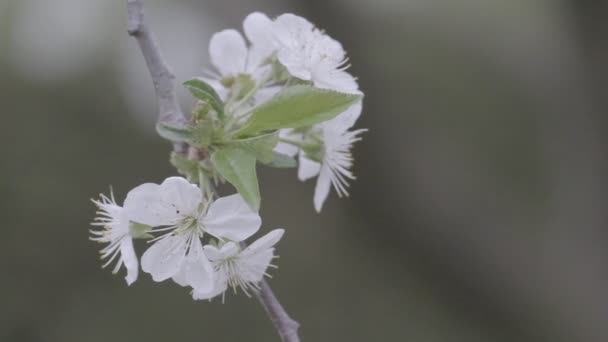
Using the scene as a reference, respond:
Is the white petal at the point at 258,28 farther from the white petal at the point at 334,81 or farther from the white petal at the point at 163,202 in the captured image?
the white petal at the point at 163,202

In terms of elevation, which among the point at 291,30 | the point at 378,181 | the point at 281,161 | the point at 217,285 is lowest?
the point at 378,181

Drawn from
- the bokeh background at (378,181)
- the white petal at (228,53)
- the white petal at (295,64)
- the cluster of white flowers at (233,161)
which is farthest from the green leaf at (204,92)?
the bokeh background at (378,181)

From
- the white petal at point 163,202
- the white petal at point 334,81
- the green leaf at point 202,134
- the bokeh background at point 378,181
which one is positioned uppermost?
the white petal at point 334,81

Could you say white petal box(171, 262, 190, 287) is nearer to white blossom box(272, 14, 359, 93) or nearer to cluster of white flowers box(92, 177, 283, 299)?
cluster of white flowers box(92, 177, 283, 299)

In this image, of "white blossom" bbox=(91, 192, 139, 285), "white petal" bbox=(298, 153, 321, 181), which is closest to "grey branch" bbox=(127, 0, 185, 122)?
"white blossom" bbox=(91, 192, 139, 285)

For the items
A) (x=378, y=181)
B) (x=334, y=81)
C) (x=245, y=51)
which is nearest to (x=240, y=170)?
(x=334, y=81)

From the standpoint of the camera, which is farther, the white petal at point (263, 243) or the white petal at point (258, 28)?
the white petal at point (258, 28)

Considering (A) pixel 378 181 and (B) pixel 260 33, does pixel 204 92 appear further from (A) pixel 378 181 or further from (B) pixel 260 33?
(A) pixel 378 181
